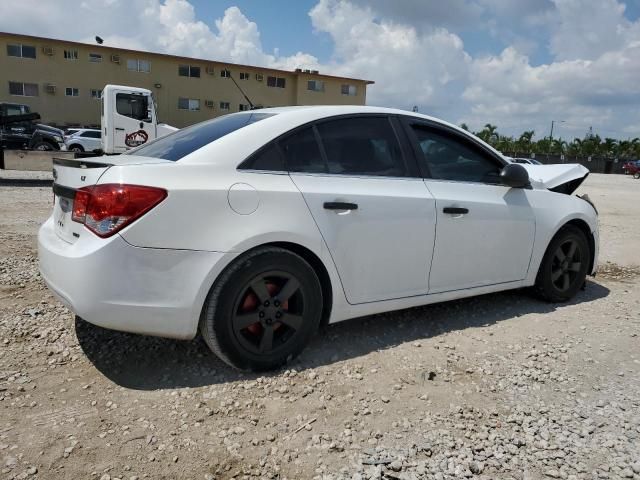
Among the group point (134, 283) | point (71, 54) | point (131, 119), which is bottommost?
point (134, 283)

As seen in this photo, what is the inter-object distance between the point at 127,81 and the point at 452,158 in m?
40.2

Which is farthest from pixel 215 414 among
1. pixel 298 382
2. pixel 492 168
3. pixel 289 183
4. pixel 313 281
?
pixel 492 168

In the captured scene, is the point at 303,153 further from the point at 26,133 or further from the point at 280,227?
the point at 26,133

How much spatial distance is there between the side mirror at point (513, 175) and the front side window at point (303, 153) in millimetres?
1584

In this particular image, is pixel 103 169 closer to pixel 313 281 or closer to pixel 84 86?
pixel 313 281

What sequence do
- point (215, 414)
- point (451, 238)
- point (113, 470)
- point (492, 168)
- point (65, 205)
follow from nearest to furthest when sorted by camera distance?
point (113, 470) < point (215, 414) < point (65, 205) < point (451, 238) < point (492, 168)

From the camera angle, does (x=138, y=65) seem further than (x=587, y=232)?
Yes

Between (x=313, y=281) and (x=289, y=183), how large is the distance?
61cm

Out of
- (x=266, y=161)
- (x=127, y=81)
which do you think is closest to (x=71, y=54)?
(x=127, y=81)

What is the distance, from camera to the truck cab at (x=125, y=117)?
1337 cm

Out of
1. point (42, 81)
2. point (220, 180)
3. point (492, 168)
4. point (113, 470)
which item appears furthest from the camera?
point (42, 81)

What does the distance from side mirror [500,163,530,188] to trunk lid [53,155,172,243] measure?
8.35ft

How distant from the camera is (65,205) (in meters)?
2.91

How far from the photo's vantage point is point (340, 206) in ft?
10.0
